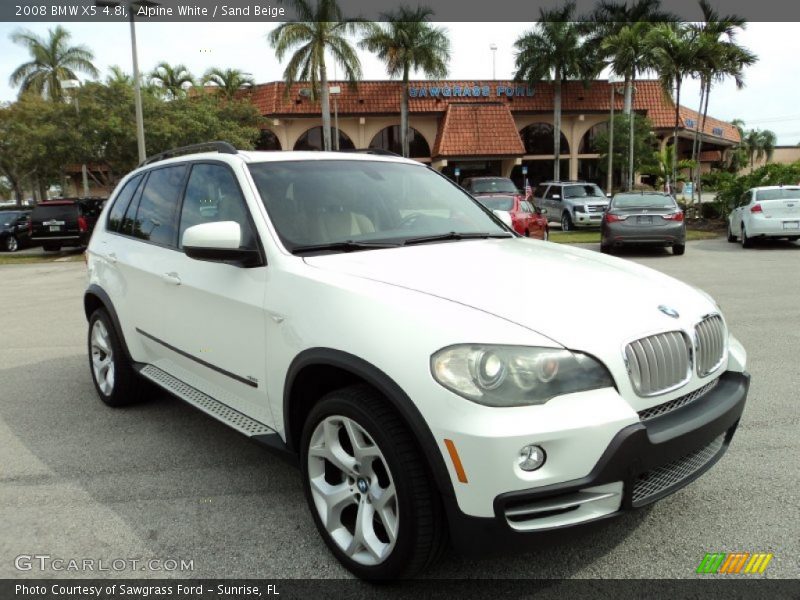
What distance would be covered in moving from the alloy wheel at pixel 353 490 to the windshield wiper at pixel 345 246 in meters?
0.89

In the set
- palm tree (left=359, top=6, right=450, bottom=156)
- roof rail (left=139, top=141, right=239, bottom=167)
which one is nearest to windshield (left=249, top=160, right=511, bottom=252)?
roof rail (left=139, top=141, right=239, bottom=167)

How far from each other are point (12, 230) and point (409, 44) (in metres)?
24.5

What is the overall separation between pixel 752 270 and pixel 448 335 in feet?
39.5

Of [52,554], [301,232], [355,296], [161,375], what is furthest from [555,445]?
[161,375]

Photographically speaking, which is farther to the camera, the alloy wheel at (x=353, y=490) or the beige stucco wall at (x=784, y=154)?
the beige stucco wall at (x=784, y=154)

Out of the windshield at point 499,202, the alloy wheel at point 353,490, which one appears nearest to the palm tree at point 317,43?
the windshield at point 499,202

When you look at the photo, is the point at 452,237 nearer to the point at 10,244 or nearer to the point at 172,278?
the point at 172,278

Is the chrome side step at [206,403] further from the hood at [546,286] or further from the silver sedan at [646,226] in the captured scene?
the silver sedan at [646,226]

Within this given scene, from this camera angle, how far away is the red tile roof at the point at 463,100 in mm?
42156

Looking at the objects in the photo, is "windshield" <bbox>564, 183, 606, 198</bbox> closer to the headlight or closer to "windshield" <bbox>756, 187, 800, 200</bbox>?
"windshield" <bbox>756, 187, 800, 200</bbox>

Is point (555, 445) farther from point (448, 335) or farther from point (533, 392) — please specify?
point (448, 335)

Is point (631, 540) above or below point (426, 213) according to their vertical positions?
below

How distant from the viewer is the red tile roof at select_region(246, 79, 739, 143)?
42156mm

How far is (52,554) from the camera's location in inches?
118
